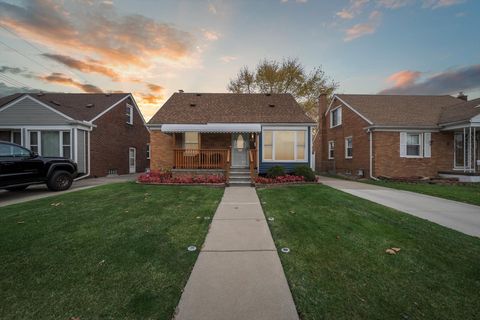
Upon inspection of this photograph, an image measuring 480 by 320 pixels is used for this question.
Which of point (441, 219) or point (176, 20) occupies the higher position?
point (176, 20)

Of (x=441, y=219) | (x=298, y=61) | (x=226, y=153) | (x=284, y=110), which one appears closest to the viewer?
(x=441, y=219)

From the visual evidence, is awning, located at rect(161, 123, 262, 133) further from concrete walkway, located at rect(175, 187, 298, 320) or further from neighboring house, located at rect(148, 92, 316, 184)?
concrete walkway, located at rect(175, 187, 298, 320)

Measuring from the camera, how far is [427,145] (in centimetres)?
1244

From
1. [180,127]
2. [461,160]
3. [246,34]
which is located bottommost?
[461,160]

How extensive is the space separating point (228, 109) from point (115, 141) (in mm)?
9320

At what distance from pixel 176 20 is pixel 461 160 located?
19.5 metres

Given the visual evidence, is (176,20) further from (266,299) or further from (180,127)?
(266,299)

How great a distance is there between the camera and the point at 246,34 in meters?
12.0

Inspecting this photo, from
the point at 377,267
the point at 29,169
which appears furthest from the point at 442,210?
the point at 29,169

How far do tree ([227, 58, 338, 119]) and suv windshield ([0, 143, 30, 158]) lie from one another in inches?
853

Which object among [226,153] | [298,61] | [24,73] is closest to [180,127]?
[226,153]

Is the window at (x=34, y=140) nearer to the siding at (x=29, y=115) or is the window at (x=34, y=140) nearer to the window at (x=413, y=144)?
the siding at (x=29, y=115)

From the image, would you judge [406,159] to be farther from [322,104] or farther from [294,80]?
[294,80]

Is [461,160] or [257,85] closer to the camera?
[461,160]
